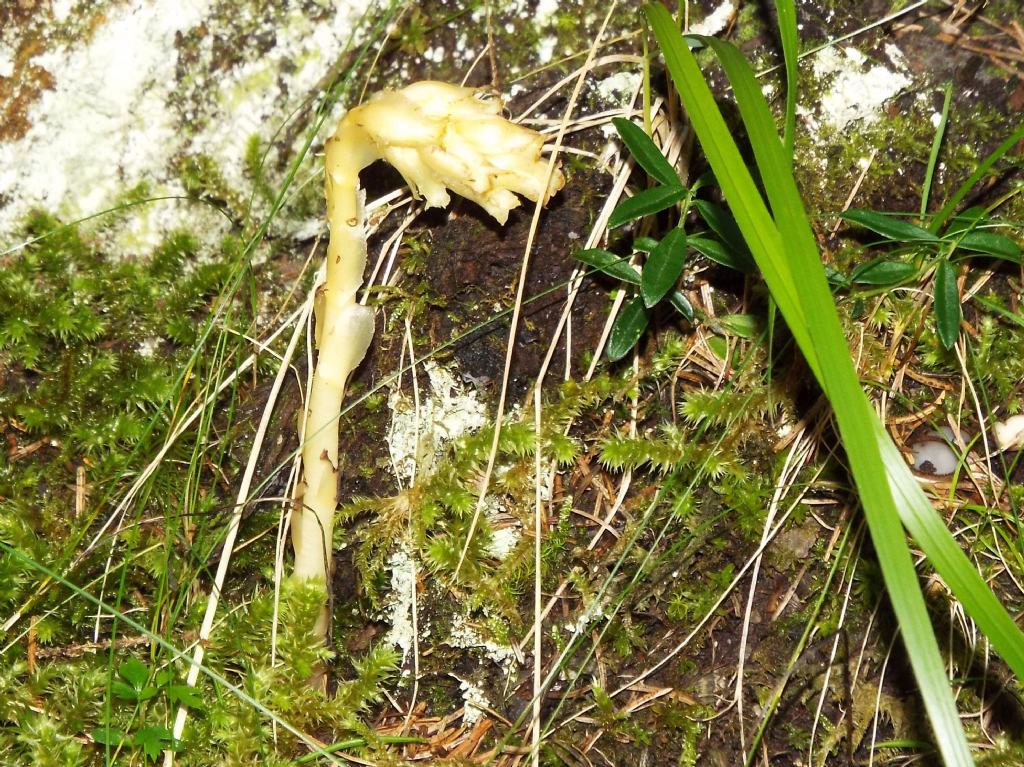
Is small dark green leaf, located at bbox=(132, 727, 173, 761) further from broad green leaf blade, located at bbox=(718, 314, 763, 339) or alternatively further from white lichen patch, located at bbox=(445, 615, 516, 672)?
broad green leaf blade, located at bbox=(718, 314, 763, 339)

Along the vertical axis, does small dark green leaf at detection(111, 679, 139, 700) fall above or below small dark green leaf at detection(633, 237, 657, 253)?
below

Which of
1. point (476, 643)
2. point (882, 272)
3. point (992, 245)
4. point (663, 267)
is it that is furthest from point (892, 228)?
point (476, 643)

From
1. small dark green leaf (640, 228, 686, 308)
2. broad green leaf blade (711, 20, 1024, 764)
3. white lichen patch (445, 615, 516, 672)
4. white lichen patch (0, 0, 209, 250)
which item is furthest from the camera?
white lichen patch (0, 0, 209, 250)

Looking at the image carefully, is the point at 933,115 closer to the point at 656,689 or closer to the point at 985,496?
the point at 985,496

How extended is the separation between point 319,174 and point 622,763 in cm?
149

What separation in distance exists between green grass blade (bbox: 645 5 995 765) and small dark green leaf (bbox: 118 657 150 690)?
144cm

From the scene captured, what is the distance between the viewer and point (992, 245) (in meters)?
1.61

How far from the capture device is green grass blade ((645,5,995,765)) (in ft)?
3.64

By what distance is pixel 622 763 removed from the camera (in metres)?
1.63

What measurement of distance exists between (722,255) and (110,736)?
1593 millimetres

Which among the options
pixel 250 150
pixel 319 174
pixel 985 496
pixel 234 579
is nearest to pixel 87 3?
pixel 250 150

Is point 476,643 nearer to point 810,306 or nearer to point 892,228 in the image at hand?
point 810,306

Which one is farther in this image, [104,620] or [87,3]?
[87,3]

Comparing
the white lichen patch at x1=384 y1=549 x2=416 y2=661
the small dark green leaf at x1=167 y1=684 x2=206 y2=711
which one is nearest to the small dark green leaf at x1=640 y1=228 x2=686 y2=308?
the white lichen patch at x1=384 y1=549 x2=416 y2=661
